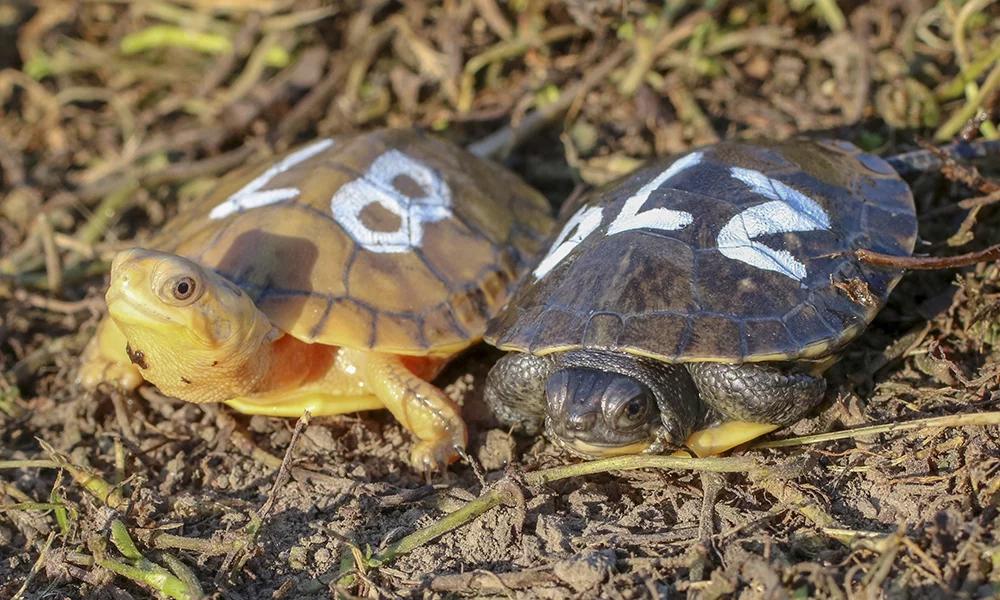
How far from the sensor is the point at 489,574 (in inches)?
109

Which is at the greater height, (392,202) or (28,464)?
(392,202)

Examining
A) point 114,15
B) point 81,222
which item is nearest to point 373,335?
point 81,222

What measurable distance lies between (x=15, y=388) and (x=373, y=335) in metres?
1.72

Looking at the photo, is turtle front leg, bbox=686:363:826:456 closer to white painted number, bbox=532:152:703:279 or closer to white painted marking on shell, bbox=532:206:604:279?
white painted number, bbox=532:152:703:279

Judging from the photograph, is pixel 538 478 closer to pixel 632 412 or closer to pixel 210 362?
pixel 632 412

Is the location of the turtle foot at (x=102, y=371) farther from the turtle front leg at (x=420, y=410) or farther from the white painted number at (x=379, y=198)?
the turtle front leg at (x=420, y=410)

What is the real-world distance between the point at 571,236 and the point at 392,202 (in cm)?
78

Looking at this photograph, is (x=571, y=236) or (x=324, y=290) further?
(x=571, y=236)

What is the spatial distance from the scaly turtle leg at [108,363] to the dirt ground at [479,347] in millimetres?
94

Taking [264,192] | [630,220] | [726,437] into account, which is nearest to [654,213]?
[630,220]

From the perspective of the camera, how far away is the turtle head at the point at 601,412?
307 cm

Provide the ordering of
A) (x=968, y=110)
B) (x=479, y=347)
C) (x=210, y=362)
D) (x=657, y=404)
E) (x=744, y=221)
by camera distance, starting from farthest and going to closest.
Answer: (x=968, y=110)
(x=479, y=347)
(x=744, y=221)
(x=210, y=362)
(x=657, y=404)

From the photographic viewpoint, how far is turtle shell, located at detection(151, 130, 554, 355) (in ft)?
11.6

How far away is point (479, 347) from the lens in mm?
4137
